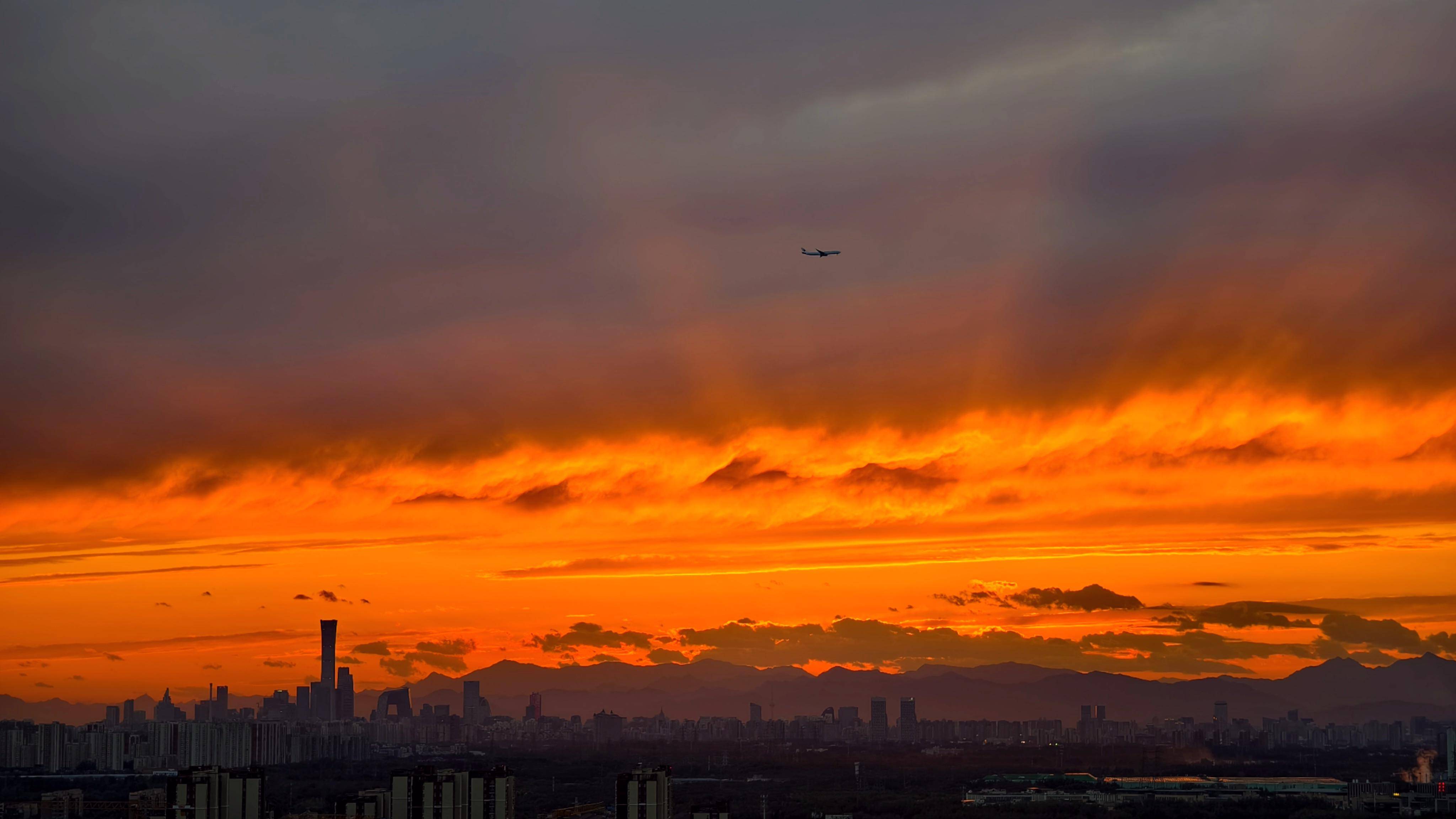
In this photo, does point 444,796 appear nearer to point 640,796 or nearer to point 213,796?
point 640,796

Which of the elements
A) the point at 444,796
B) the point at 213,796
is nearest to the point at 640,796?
the point at 444,796

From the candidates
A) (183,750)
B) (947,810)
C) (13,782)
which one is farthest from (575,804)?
(183,750)

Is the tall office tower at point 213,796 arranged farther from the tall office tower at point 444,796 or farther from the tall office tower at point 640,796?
the tall office tower at point 640,796

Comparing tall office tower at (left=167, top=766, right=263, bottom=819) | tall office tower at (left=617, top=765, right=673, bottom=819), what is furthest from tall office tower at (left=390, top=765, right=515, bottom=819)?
tall office tower at (left=617, top=765, right=673, bottom=819)

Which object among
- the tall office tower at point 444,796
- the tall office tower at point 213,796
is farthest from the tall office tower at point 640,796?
the tall office tower at point 213,796

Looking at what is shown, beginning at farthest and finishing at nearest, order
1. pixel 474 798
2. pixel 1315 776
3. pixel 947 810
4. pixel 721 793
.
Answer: pixel 1315 776 < pixel 721 793 < pixel 947 810 < pixel 474 798

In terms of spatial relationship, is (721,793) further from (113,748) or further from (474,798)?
(474,798)

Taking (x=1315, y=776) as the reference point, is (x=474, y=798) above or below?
above

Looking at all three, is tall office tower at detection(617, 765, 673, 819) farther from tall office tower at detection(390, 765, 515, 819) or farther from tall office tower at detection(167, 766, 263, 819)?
tall office tower at detection(167, 766, 263, 819)
